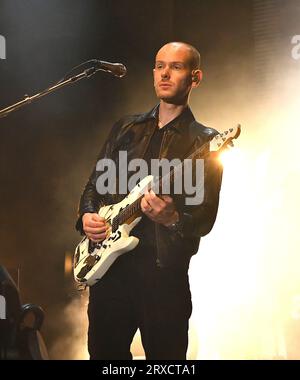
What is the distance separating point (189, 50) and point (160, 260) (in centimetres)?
107

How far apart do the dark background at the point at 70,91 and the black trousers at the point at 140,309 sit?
1.98 ft

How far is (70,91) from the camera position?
11.5 feet

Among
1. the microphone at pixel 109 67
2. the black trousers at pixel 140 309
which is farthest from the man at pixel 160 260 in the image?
the microphone at pixel 109 67

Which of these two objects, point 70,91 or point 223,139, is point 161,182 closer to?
point 223,139

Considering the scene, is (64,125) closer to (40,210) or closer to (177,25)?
(40,210)

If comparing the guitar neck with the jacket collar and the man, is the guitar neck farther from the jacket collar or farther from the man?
the jacket collar

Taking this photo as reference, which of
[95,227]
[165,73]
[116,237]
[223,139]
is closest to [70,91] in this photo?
[165,73]

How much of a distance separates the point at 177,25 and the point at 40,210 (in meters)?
1.32

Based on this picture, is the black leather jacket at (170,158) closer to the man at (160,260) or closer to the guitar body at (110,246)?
the man at (160,260)

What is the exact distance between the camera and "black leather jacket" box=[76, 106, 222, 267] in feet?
8.96

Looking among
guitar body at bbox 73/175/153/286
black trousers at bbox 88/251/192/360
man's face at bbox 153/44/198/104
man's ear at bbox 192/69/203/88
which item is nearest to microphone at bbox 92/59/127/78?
man's face at bbox 153/44/198/104

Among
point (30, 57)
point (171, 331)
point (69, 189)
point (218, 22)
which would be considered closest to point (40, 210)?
point (69, 189)

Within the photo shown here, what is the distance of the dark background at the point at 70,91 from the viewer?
3291 millimetres

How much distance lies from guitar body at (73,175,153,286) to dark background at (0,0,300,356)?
0.52 metres
